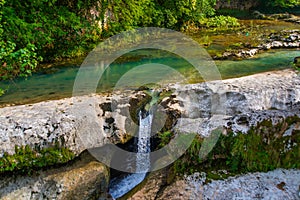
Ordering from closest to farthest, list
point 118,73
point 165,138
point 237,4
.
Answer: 1. point 165,138
2. point 118,73
3. point 237,4

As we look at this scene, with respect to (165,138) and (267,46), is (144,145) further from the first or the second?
(267,46)

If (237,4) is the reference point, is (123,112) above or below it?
below

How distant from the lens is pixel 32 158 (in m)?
4.59

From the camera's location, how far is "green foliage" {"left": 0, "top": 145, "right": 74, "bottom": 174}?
446 centimetres

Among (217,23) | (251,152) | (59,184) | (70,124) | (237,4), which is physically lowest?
(59,184)

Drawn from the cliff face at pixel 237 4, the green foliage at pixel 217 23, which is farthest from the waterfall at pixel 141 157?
the cliff face at pixel 237 4

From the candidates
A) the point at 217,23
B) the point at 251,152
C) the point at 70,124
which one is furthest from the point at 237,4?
the point at 70,124

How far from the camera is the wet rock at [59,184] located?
4.47m

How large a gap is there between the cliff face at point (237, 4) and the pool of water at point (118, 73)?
678 inches

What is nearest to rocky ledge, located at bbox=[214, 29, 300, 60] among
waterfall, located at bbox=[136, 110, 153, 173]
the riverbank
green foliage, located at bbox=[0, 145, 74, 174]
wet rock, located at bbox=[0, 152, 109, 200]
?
the riverbank

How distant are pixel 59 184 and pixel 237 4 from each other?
27016 millimetres

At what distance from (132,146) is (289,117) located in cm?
291

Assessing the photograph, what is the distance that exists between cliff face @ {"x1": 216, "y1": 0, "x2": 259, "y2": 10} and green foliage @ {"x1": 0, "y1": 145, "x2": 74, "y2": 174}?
2456cm

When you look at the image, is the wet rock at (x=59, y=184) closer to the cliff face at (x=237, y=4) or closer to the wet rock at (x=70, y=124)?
the wet rock at (x=70, y=124)
